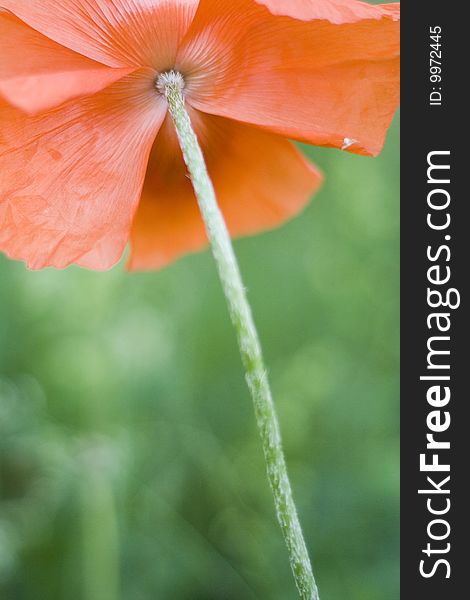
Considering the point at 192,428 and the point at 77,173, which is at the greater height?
the point at 192,428

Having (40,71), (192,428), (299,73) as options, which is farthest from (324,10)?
(192,428)

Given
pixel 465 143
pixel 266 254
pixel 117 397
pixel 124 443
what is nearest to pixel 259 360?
pixel 465 143

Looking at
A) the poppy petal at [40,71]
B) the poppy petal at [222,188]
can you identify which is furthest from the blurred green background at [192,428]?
the poppy petal at [40,71]

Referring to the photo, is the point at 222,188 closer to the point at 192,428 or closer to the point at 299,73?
the point at 299,73

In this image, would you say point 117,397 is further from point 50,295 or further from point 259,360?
point 259,360

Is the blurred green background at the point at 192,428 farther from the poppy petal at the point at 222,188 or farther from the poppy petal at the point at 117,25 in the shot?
the poppy petal at the point at 117,25

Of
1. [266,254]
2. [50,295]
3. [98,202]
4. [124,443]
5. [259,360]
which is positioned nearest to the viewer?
[259,360]
